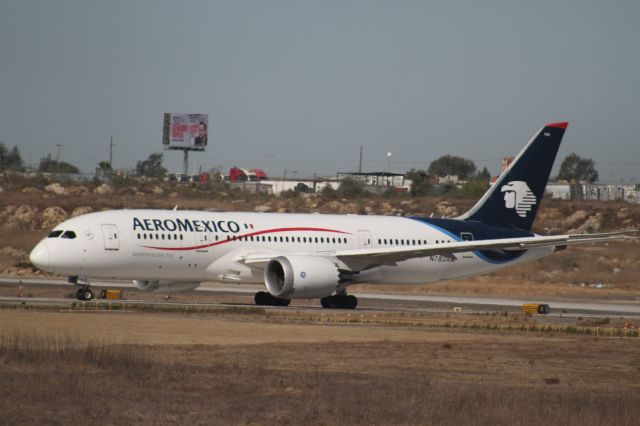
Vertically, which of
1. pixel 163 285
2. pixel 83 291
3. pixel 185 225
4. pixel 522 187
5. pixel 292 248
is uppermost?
pixel 522 187

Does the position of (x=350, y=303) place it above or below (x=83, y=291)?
below

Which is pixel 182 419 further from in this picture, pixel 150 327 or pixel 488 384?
pixel 150 327

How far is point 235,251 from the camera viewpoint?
43781mm

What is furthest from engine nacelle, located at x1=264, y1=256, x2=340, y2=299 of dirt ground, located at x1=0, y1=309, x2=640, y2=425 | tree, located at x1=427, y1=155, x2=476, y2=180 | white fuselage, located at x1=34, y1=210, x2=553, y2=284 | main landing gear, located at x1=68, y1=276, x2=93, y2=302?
tree, located at x1=427, y1=155, x2=476, y2=180

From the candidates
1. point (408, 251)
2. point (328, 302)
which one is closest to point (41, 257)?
point (328, 302)

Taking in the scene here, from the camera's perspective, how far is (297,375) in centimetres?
2078

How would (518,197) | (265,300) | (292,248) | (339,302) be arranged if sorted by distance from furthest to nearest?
1. (518,197)
2. (292,248)
3. (265,300)
4. (339,302)

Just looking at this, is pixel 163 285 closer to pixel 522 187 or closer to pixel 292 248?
pixel 292 248

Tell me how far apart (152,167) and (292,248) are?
126m

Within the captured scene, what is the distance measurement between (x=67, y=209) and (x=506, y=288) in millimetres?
42406

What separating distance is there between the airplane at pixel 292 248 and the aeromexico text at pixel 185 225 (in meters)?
0.05

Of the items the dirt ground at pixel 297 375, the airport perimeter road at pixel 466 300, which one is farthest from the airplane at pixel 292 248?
the dirt ground at pixel 297 375

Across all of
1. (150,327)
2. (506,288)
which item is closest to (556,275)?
(506,288)

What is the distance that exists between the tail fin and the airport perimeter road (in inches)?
144
